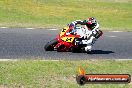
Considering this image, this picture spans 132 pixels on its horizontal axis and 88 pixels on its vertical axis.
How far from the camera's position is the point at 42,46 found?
1669 cm

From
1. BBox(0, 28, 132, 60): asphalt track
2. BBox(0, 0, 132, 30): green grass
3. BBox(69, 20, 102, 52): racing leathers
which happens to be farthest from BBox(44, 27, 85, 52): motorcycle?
BBox(0, 0, 132, 30): green grass

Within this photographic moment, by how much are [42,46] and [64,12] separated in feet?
61.7

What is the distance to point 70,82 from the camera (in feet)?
34.3

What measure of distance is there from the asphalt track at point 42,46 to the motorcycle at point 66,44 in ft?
1.04

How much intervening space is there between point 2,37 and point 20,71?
748cm

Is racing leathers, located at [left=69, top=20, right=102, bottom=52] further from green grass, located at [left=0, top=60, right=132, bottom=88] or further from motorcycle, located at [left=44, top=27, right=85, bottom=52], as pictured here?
green grass, located at [left=0, top=60, right=132, bottom=88]

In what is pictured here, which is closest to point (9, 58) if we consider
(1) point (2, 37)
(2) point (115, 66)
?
(2) point (115, 66)

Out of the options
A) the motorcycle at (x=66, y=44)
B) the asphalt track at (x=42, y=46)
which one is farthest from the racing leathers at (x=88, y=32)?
the asphalt track at (x=42, y=46)

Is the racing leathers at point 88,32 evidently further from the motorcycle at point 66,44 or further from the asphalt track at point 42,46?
the asphalt track at point 42,46

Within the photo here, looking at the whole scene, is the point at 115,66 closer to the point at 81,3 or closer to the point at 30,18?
the point at 30,18

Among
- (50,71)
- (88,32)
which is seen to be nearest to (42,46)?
(88,32)

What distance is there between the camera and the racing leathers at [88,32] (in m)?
15.7

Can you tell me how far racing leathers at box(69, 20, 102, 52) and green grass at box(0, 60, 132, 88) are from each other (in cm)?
196

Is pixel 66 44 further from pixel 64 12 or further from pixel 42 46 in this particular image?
pixel 64 12
